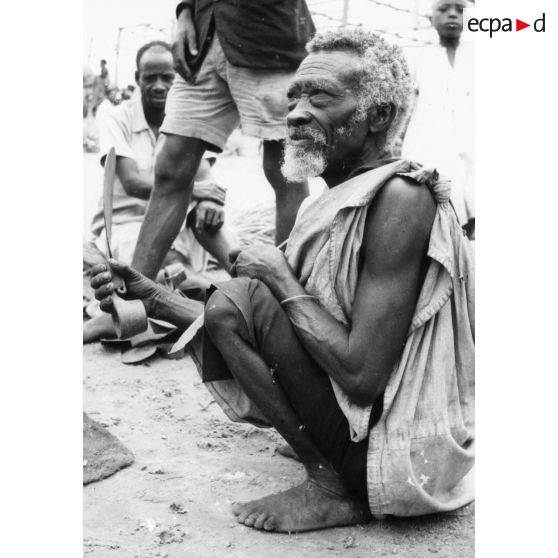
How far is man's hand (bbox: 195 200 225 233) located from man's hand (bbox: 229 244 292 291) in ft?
7.14

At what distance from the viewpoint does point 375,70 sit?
8.26 ft

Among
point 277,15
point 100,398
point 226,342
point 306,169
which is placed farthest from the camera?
point 277,15

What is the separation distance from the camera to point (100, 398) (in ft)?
10.9

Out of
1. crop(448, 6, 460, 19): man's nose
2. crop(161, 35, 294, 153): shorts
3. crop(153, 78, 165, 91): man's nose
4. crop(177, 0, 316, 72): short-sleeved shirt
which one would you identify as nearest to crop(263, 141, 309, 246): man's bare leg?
crop(161, 35, 294, 153): shorts

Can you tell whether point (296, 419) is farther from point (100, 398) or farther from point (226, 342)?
point (100, 398)

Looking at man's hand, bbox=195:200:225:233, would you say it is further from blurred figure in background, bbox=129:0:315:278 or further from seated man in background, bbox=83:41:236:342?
blurred figure in background, bbox=129:0:315:278

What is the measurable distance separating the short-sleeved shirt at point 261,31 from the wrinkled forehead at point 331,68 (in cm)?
131

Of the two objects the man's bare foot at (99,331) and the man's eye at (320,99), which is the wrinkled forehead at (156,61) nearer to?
the man's bare foot at (99,331)

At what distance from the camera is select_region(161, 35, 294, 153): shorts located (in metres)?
3.88

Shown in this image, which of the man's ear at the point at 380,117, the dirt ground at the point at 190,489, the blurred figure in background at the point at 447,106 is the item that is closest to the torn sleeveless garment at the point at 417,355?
the dirt ground at the point at 190,489

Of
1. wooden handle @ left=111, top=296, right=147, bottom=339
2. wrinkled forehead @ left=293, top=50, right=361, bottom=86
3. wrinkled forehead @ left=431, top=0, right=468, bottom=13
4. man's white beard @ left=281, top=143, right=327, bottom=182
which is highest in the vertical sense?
wrinkled forehead @ left=431, top=0, right=468, bottom=13

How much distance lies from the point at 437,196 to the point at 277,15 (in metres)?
1.87

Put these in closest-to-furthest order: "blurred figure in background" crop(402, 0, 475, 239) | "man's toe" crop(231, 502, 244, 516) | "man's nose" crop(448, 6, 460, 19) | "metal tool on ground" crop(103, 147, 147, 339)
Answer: "man's toe" crop(231, 502, 244, 516), "metal tool on ground" crop(103, 147, 147, 339), "blurred figure in background" crop(402, 0, 475, 239), "man's nose" crop(448, 6, 460, 19)

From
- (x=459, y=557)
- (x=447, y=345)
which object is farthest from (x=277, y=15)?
(x=459, y=557)
